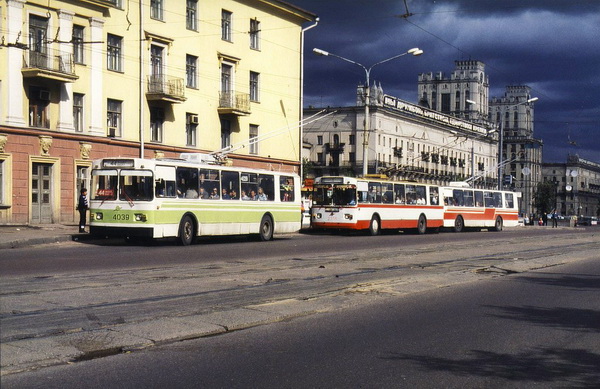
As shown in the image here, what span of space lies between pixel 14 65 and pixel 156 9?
9.03m

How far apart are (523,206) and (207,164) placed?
130 m

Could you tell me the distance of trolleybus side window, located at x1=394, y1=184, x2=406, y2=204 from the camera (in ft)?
119

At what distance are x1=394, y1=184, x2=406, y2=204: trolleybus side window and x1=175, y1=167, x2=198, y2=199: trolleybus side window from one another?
14.7 metres

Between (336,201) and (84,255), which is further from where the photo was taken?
(336,201)

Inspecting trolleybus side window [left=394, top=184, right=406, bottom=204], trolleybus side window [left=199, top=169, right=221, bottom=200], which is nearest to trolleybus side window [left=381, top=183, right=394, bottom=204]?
trolleybus side window [left=394, top=184, right=406, bottom=204]

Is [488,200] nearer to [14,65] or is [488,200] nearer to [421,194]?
[421,194]

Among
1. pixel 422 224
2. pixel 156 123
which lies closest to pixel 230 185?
pixel 156 123

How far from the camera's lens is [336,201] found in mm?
33406

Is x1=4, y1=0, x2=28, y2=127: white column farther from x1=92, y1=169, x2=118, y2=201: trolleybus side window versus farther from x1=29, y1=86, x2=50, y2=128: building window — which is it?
x1=92, y1=169, x2=118, y2=201: trolleybus side window

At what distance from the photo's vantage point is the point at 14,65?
29953mm

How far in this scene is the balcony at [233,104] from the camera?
40.8 metres

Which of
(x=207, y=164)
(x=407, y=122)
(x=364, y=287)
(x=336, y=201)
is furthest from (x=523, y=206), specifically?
(x=364, y=287)

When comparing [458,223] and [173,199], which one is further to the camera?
[458,223]

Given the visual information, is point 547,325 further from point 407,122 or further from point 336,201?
point 407,122
